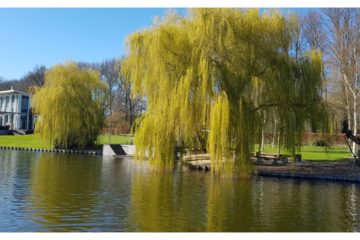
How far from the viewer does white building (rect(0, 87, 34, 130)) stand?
65.9 m

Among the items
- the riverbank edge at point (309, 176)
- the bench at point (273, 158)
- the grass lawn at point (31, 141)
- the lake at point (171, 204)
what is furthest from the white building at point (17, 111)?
the riverbank edge at point (309, 176)

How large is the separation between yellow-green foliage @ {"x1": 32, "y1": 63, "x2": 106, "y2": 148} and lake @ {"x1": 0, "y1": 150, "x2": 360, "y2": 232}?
58.8 ft

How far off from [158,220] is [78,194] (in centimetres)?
458

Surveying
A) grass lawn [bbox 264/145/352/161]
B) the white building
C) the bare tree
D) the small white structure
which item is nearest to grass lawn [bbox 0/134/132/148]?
the small white structure

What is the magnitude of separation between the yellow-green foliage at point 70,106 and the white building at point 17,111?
1154 inches

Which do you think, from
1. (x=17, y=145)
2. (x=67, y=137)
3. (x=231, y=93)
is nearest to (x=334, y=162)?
(x=231, y=93)

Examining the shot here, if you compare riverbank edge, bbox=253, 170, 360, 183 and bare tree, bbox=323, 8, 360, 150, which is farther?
bare tree, bbox=323, 8, 360, 150

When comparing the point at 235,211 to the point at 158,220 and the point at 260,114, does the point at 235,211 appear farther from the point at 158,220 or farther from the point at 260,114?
the point at 260,114

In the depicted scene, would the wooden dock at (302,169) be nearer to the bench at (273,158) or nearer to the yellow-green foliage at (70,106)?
the bench at (273,158)

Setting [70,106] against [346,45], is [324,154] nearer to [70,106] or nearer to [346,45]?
[346,45]

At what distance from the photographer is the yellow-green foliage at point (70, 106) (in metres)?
36.9

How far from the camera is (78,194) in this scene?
13867mm

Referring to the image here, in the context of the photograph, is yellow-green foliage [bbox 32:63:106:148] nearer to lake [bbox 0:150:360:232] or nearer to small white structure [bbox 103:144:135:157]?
small white structure [bbox 103:144:135:157]

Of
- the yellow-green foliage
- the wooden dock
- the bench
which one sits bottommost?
the wooden dock
